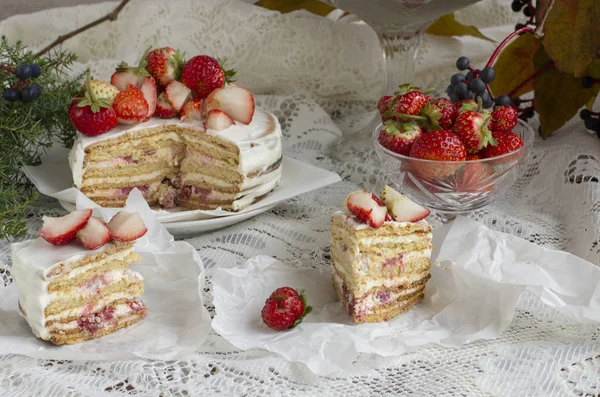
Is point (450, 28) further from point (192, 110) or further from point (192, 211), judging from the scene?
point (192, 211)

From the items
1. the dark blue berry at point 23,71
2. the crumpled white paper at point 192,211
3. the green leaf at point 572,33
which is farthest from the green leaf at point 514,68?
the dark blue berry at point 23,71

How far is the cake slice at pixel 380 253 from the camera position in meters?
2.24

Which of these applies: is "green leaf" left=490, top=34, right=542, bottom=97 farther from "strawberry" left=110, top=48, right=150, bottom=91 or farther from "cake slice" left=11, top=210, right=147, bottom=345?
"cake slice" left=11, top=210, right=147, bottom=345

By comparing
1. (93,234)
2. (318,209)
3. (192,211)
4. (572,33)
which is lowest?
(318,209)

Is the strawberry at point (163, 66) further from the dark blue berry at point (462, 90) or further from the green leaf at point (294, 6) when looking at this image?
the green leaf at point (294, 6)

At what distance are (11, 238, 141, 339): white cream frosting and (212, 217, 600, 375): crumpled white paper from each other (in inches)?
16.0

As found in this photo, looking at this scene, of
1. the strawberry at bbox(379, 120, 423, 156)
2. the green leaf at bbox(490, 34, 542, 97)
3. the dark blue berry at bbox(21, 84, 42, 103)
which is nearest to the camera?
the strawberry at bbox(379, 120, 423, 156)

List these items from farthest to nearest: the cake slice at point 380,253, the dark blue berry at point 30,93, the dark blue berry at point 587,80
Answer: the dark blue berry at point 587,80 < the dark blue berry at point 30,93 < the cake slice at point 380,253

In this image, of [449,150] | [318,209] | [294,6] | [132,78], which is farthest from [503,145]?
[294,6]

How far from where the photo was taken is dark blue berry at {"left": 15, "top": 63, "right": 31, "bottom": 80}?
2782mm

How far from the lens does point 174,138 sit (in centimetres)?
298

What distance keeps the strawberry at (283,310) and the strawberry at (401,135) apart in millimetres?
651

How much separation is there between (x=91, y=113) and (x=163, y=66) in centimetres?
35

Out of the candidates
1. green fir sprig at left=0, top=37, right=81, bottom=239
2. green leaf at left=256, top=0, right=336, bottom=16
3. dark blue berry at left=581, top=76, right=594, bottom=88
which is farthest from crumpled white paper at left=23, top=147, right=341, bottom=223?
green leaf at left=256, top=0, right=336, bottom=16
